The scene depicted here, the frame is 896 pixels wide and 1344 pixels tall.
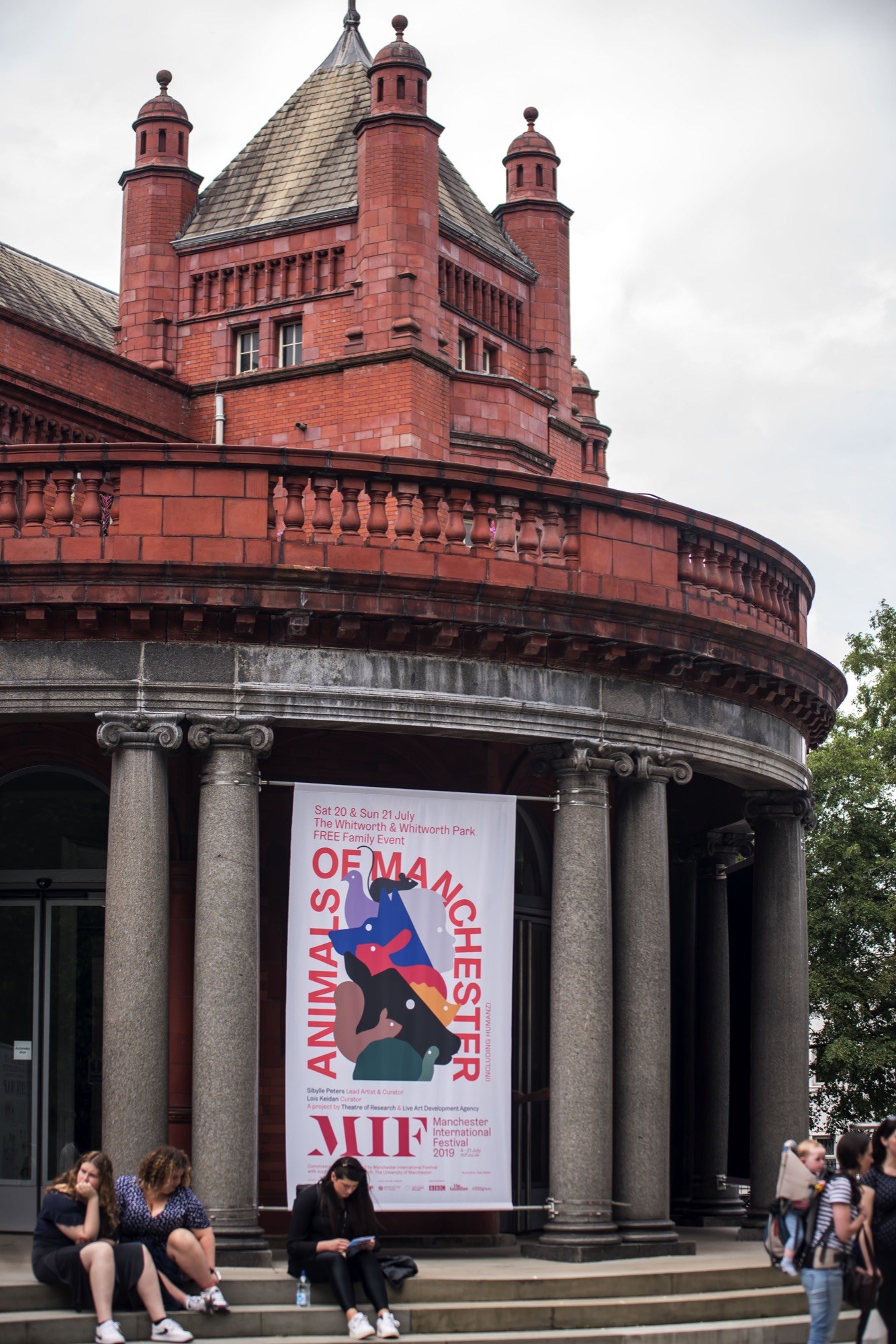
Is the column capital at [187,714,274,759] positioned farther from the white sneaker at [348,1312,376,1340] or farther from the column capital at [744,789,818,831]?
the column capital at [744,789,818,831]

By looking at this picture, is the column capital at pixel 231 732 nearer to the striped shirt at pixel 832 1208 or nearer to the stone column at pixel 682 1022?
the striped shirt at pixel 832 1208

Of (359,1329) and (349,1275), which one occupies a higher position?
(349,1275)

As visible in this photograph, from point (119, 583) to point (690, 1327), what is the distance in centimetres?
724

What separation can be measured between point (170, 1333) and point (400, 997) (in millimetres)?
3944

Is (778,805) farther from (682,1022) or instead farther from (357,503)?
(357,503)

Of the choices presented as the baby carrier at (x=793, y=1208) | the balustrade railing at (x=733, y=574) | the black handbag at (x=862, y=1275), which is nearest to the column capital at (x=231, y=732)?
the balustrade railing at (x=733, y=574)

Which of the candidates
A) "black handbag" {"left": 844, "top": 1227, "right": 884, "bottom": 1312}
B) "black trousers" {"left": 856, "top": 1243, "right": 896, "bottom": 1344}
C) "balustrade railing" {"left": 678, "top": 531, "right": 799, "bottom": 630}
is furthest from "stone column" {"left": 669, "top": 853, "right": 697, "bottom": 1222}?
"black handbag" {"left": 844, "top": 1227, "right": 884, "bottom": 1312}

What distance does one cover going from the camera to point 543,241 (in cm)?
3191

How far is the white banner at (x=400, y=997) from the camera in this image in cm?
1585

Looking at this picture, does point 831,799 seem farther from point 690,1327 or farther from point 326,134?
point 690,1327

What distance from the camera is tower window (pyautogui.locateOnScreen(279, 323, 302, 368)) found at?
29031 millimetres

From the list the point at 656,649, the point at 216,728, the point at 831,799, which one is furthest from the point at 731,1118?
the point at 831,799

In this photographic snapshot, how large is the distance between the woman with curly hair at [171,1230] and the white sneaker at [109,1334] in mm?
639

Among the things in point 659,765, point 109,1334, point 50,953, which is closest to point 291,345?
point 50,953
